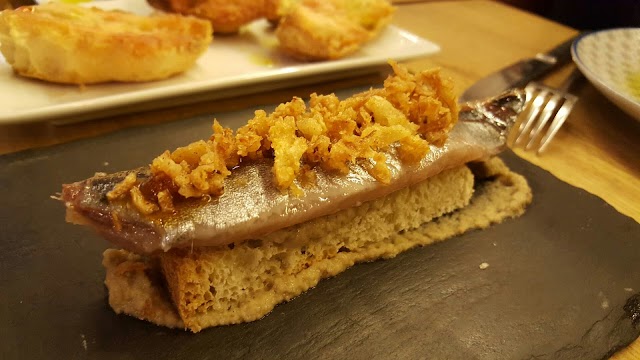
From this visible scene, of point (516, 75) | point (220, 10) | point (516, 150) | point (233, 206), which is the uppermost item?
point (233, 206)

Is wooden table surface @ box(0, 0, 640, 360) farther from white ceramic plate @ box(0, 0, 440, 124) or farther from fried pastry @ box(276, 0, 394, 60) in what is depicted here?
fried pastry @ box(276, 0, 394, 60)

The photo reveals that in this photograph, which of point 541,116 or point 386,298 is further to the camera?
point 541,116

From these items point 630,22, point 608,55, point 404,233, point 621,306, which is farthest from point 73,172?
point 630,22

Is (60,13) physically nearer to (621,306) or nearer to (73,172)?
(73,172)

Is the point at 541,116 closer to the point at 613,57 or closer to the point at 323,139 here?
the point at 613,57

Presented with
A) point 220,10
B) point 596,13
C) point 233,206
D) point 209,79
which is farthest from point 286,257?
point 596,13

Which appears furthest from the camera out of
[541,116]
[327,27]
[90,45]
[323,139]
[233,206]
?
[327,27]

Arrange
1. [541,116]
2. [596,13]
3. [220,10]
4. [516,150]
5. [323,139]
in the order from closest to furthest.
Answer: [323,139], [516,150], [541,116], [220,10], [596,13]

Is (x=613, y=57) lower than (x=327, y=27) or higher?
lower

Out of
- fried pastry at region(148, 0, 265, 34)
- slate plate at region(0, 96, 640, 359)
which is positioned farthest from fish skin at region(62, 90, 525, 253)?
fried pastry at region(148, 0, 265, 34)
